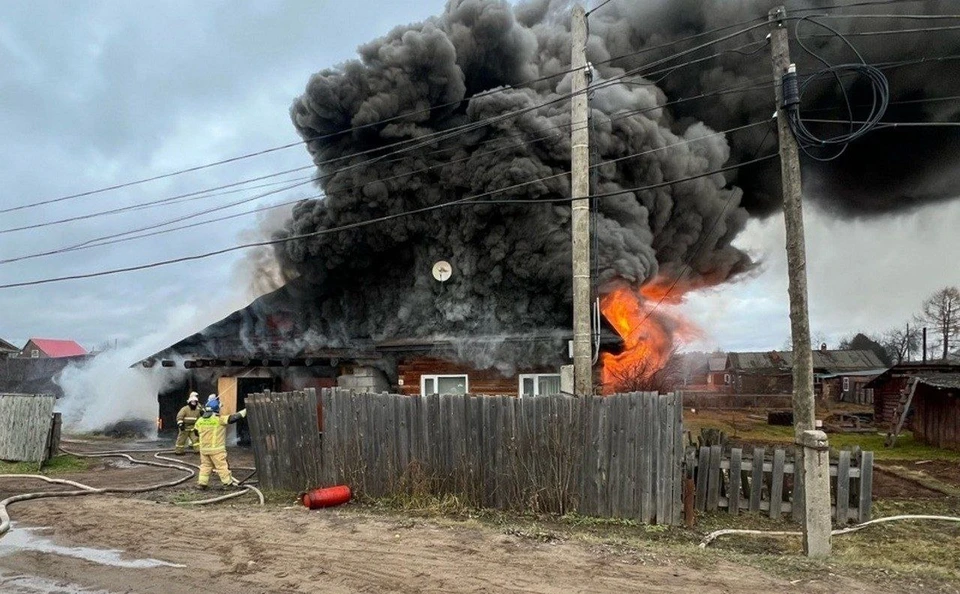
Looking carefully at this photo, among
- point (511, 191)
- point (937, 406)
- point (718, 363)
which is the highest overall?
point (511, 191)

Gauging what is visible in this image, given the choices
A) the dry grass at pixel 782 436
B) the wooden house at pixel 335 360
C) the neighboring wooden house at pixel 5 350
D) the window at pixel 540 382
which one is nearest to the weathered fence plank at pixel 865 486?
the dry grass at pixel 782 436

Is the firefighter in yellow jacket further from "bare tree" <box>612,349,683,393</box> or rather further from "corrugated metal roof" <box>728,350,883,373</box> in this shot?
"corrugated metal roof" <box>728,350,883,373</box>

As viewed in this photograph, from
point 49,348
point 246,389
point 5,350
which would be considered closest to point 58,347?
point 49,348

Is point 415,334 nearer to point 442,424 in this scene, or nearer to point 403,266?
point 403,266

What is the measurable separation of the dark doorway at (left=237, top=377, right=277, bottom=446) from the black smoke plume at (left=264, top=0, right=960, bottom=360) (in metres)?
2.53

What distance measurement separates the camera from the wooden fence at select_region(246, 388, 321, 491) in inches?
407

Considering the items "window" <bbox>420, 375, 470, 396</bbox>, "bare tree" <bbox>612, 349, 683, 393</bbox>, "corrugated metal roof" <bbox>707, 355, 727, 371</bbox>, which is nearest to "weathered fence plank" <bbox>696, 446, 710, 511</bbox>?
"window" <bbox>420, 375, 470, 396</bbox>

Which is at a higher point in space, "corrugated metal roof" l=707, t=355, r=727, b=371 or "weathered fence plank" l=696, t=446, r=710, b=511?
"weathered fence plank" l=696, t=446, r=710, b=511

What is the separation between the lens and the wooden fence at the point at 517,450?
847 cm

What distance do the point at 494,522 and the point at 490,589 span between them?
2.73 m

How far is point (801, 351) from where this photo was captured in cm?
727

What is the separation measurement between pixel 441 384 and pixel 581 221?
6976 millimetres

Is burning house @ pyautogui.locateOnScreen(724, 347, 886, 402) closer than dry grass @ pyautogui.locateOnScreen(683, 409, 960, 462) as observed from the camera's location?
No

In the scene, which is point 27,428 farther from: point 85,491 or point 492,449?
point 492,449
